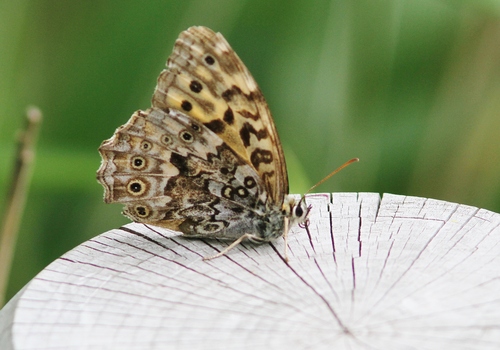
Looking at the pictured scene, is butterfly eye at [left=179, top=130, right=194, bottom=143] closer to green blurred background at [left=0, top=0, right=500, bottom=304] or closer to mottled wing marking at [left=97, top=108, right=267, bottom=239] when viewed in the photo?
mottled wing marking at [left=97, top=108, right=267, bottom=239]

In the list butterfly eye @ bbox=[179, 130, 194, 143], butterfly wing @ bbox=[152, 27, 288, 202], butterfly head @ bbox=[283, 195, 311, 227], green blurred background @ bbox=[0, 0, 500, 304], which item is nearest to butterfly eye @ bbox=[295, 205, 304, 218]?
butterfly head @ bbox=[283, 195, 311, 227]

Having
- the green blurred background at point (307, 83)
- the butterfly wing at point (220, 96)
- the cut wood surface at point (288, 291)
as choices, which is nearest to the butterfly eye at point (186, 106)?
the butterfly wing at point (220, 96)

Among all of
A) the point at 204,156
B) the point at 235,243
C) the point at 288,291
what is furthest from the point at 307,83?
the point at 288,291

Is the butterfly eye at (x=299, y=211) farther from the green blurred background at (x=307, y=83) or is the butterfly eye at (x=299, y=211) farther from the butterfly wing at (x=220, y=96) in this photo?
the green blurred background at (x=307, y=83)

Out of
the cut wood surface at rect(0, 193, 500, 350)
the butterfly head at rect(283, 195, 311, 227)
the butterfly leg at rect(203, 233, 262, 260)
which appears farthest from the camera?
the butterfly head at rect(283, 195, 311, 227)

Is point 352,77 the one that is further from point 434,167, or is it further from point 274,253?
point 274,253

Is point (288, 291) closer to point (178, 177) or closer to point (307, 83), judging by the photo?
point (178, 177)
